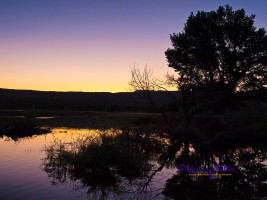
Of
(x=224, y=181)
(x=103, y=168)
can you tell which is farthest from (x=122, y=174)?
(x=224, y=181)

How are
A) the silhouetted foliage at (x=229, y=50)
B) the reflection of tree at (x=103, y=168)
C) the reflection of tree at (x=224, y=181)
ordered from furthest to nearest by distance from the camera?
the silhouetted foliage at (x=229, y=50) < the reflection of tree at (x=103, y=168) < the reflection of tree at (x=224, y=181)

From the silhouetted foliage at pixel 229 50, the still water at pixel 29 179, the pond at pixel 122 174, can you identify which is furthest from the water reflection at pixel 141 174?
the silhouetted foliage at pixel 229 50

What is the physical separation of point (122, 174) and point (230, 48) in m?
27.2

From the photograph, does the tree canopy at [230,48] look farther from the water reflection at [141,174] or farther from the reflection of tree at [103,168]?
the reflection of tree at [103,168]

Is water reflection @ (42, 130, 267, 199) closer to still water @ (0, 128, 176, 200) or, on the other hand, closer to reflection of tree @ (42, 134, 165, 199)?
reflection of tree @ (42, 134, 165, 199)

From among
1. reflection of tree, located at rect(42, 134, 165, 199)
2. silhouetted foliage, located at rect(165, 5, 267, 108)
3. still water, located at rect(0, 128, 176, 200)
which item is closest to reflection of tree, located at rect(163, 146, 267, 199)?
still water, located at rect(0, 128, 176, 200)

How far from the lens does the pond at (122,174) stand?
12.8 metres

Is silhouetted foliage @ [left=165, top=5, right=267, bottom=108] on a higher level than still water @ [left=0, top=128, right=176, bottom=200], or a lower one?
higher

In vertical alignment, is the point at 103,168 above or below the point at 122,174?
above

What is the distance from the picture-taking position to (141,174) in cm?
1554

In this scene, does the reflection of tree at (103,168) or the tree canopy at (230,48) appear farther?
the tree canopy at (230,48)

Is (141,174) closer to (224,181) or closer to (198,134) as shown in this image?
(224,181)

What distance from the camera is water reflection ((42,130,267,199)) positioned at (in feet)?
42.2

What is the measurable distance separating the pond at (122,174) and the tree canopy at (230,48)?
19163mm
